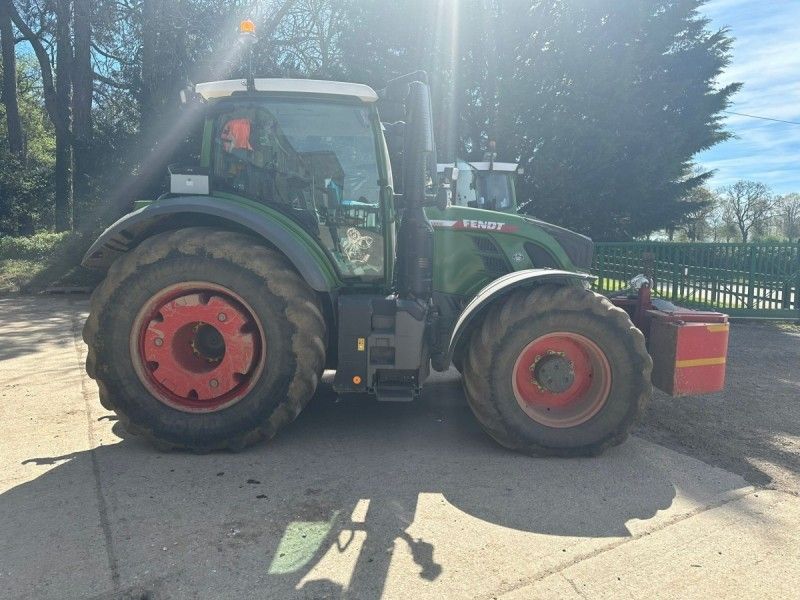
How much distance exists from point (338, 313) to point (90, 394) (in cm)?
→ 264

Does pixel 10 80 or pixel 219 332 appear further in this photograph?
pixel 10 80

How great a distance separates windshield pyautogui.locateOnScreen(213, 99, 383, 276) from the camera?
3885 mm

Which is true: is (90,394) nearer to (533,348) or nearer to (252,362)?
(252,362)

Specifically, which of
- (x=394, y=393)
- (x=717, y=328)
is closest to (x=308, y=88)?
(x=394, y=393)

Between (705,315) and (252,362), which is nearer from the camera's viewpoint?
(252,362)

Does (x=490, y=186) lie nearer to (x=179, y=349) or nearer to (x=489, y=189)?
(x=489, y=189)

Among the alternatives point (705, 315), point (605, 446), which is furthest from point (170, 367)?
point (705, 315)

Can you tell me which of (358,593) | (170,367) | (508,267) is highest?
(508,267)

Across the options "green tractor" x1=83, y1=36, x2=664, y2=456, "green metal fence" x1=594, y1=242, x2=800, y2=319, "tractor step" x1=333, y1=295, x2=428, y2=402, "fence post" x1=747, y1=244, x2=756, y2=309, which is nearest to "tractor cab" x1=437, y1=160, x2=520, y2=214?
"green metal fence" x1=594, y1=242, x2=800, y2=319

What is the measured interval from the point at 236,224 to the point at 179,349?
91 cm

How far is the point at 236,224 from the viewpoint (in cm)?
387

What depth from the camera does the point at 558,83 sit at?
16984 mm

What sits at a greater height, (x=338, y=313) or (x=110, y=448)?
(x=338, y=313)

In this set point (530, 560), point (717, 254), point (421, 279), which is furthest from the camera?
point (717, 254)
